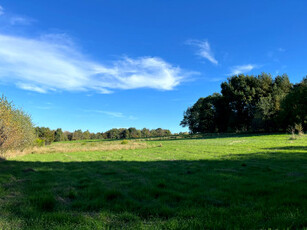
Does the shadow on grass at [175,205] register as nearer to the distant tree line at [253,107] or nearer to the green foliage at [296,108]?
the green foliage at [296,108]

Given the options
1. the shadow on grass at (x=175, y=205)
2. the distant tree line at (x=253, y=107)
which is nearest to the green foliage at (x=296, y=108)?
the distant tree line at (x=253, y=107)

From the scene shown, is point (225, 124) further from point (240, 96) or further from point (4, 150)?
point (4, 150)

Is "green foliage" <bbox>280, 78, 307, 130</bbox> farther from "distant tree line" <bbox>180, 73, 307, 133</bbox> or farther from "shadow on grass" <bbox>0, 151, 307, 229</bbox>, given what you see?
"shadow on grass" <bbox>0, 151, 307, 229</bbox>

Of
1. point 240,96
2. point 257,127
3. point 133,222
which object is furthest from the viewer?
point 240,96

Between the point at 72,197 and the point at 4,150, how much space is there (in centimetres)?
2398

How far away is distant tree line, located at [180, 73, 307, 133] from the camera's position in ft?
171

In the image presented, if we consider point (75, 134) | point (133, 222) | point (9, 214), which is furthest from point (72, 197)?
point (75, 134)

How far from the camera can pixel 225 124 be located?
8281 centimetres

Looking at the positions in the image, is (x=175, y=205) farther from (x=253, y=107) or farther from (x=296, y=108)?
(x=253, y=107)

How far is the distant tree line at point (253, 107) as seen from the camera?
5197 cm

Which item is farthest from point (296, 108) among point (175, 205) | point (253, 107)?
point (175, 205)

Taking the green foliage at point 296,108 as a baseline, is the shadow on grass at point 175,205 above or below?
below

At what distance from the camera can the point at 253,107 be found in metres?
72.4

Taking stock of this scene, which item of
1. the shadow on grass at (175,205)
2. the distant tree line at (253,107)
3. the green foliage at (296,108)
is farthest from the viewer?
the distant tree line at (253,107)
